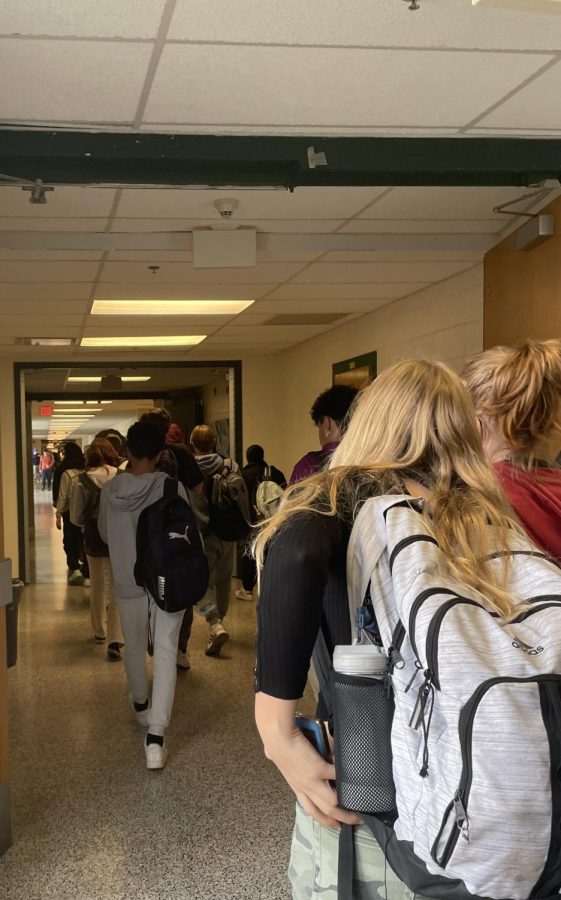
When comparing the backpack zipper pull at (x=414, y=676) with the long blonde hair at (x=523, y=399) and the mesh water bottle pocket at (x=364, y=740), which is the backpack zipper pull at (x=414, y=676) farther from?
the long blonde hair at (x=523, y=399)

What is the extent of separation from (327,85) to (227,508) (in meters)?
3.68

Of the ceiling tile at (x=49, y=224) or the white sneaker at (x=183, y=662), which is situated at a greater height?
the ceiling tile at (x=49, y=224)

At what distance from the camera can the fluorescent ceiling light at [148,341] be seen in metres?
8.09

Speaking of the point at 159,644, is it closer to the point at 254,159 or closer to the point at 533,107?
the point at 254,159

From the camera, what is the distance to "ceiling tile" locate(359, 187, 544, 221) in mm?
3627

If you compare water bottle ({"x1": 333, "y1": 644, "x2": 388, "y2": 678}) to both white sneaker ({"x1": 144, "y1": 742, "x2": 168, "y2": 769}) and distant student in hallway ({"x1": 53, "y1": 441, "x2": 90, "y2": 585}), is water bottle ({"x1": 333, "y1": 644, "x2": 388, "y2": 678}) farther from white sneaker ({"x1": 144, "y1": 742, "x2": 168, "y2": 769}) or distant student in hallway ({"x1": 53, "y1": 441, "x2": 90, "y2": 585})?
distant student in hallway ({"x1": 53, "y1": 441, "x2": 90, "y2": 585})

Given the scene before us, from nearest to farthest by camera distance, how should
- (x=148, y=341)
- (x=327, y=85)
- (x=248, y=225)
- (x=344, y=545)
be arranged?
(x=344, y=545) → (x=327, y=85) → (x=248, y=225) → (x=148, y=341)

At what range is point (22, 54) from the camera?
2242 millimetres

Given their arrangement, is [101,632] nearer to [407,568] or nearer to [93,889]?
[93,889]

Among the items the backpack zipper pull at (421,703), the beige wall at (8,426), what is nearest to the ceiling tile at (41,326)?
the beige wall at (8,426)

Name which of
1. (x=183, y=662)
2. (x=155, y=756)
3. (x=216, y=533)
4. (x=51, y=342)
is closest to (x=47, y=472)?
(x=51, y=342)

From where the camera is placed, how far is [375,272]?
17.1ft

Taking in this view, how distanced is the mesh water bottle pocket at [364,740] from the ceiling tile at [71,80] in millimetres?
1810

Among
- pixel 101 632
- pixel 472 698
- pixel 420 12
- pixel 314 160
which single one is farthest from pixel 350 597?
pixel 101 632
